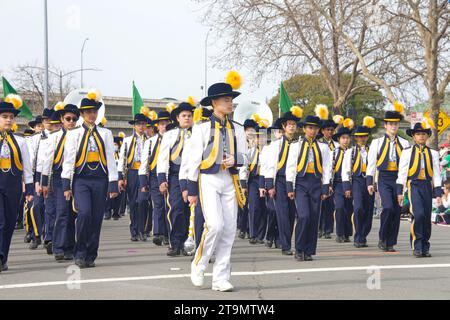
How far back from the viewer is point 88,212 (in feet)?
36.8

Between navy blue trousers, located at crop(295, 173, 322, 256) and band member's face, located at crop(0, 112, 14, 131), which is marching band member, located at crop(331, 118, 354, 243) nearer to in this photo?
navy blue trousers, located at crop(295, 173, 322, 256)

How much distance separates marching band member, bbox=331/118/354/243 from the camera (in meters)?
16.0

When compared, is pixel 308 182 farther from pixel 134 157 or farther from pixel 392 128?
pixel 134 157

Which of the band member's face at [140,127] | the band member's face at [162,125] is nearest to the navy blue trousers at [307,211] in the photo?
the band member's face at [162,125]

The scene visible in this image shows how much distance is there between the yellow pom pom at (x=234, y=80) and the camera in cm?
947

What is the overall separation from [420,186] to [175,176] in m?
4.00

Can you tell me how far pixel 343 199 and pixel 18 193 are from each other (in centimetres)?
741

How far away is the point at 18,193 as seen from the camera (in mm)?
11258

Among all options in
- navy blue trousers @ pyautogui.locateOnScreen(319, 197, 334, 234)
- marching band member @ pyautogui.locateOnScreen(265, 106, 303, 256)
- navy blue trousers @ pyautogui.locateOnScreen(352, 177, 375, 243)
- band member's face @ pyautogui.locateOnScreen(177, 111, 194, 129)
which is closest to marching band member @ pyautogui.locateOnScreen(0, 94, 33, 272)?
band member's face @ pyautogui.locateOnScreen(177, 111, 194, 129)

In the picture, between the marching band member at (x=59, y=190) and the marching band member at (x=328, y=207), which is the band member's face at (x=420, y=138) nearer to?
the marching band member at (x=328, y=207)

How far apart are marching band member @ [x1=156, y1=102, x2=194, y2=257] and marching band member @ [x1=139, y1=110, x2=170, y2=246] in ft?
3.40

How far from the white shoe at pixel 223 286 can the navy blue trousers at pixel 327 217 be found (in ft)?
27.9
